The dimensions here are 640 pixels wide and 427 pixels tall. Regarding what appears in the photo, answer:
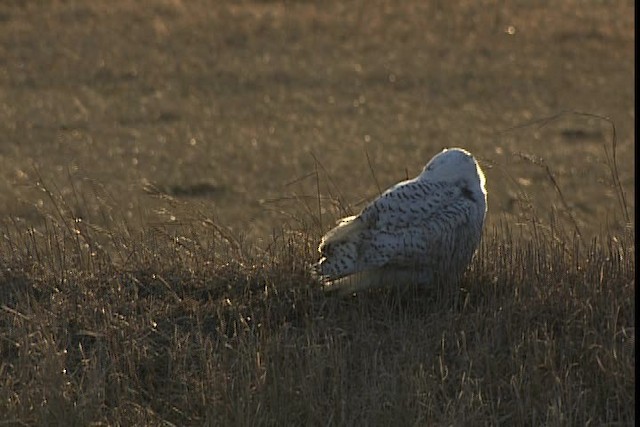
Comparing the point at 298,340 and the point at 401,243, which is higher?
the point at 401,243

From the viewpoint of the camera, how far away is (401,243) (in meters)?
5.32

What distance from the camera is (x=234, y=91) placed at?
14.3m

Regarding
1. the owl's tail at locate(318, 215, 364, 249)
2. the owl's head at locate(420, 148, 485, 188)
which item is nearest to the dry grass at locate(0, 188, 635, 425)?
the owl's tail at locate(318, 215, 364, 249)

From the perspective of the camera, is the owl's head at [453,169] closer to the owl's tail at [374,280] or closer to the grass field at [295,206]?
the grass field at [295,206]

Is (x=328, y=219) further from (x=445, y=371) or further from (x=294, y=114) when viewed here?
(x=294, y=114)

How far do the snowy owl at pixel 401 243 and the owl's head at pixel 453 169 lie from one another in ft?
0.86

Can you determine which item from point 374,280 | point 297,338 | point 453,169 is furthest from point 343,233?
point 453,169

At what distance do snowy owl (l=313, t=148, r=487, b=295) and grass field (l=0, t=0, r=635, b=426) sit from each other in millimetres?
99

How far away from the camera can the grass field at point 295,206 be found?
4.70 metres

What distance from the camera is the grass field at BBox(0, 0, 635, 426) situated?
4.70m

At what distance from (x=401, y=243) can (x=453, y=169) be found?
2.22 ft

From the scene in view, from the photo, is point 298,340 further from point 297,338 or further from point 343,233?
point 343,233

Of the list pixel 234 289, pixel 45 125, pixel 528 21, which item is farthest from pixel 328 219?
pixel 528 21

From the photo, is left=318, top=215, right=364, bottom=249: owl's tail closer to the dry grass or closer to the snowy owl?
the snowy owl
